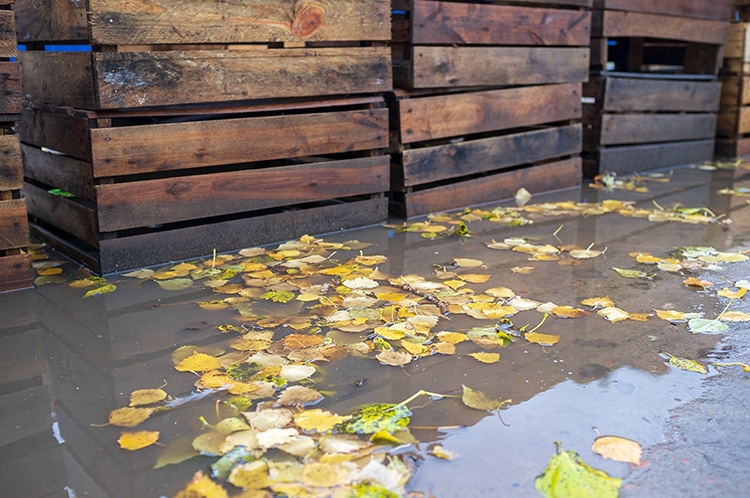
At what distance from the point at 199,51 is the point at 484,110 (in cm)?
213

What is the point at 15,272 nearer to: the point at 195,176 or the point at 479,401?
the point at 195,176

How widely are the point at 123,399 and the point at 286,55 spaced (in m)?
2.27

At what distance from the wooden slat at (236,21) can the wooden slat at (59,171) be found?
2.09 ft

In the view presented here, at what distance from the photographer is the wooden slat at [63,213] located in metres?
3.65

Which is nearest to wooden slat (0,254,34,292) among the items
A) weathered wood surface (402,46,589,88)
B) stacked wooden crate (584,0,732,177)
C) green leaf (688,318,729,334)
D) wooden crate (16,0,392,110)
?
wooden crate (16,0,392,110)

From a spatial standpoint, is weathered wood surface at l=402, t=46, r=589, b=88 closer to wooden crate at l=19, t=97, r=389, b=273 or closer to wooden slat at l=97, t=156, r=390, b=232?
wooden crate at l=19, t=97, r=389, b=273

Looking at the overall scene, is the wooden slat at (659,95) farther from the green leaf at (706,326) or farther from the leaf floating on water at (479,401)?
the leaf floating on water at (479,401)

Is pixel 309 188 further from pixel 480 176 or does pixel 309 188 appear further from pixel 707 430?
pixel 707 430

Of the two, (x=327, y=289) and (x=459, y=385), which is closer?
(x=459, y=385)

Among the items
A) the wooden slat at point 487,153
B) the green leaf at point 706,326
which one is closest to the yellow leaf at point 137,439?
the green leaf at point 706,326

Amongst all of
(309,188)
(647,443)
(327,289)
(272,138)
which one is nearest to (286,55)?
(272,138)

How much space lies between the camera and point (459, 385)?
2.35 meters

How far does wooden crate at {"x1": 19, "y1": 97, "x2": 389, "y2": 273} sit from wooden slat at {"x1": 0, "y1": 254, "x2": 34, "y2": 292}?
311mm

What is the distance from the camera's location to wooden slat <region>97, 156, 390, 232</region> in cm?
360
